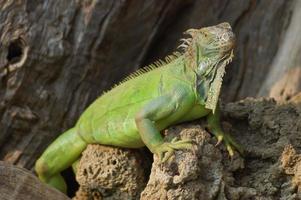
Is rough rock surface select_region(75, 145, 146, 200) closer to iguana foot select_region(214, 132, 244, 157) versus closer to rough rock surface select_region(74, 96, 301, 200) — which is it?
rough rock surface select_region(74, 96, 301, 200)

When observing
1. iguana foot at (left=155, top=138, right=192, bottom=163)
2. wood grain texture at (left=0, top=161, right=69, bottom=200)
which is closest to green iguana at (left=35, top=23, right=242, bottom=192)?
iguana foot at (left=155, top=138, right=192, bottom=163)

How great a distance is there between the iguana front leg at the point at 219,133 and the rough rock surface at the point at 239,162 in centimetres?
5

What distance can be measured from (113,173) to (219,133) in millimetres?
845

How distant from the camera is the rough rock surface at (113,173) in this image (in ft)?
16.8

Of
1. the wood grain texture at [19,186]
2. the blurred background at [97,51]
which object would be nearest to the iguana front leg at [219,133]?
the wood grain texture at [19,186]

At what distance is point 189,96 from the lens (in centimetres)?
487

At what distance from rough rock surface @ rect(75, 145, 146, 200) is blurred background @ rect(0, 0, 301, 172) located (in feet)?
3.80

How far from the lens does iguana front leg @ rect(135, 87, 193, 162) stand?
4.71 m

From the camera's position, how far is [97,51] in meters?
6.38

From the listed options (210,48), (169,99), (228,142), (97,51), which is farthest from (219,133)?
(97,51)

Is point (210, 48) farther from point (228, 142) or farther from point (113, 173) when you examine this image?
point (113, 173)

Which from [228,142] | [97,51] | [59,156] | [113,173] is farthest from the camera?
[97,51]

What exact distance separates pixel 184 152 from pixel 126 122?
676 mm

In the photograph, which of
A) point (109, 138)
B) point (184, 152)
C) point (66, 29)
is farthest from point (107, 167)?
point (66, 29)
